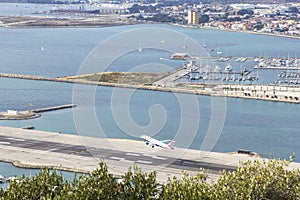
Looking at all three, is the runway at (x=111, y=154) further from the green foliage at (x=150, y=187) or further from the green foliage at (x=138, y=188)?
the green foliage at (x=138, y=188)

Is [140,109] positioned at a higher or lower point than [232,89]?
higher

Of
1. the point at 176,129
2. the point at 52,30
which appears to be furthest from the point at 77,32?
the point at 176,129

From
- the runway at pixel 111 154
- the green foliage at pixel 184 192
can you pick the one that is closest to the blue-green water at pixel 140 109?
the runway at pixel 111 154

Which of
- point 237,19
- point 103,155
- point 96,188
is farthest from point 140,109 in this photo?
point 237,19

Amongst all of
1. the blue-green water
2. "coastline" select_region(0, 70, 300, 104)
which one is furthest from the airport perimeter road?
"coastline" select_region(0, 70, 300, 104)

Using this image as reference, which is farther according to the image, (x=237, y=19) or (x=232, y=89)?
(x=237, y=19)

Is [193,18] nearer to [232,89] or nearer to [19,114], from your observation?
[232,89]

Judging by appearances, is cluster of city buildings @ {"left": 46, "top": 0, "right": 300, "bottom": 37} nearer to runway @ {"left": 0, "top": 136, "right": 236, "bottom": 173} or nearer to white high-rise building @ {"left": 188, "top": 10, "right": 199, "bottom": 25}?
white high-rise building @ {"left": 188, "top": 10, "right": 199, "bottom": 25}
